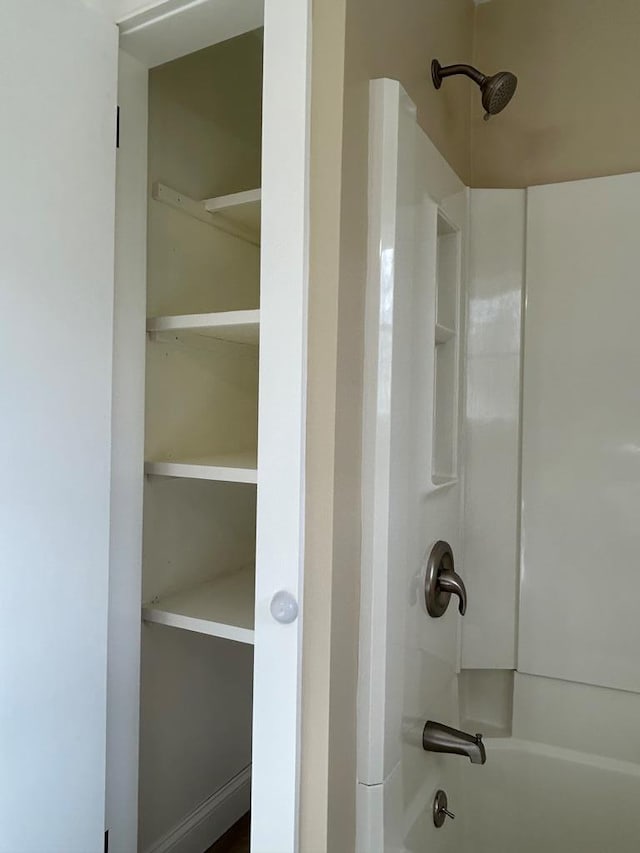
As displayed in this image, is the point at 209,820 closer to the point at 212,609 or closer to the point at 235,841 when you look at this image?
the point at 235,841

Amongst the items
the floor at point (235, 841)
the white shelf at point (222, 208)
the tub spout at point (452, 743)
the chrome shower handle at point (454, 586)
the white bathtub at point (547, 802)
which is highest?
the white shelf at point (222, 208)

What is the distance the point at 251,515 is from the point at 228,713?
2.08ft

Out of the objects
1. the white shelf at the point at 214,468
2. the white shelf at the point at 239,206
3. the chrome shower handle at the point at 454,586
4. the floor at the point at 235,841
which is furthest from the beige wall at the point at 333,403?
the floor at the point at 235,841

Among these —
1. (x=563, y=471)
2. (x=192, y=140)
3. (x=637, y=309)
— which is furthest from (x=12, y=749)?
(x=637, y=309)

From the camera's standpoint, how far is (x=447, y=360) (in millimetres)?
1583

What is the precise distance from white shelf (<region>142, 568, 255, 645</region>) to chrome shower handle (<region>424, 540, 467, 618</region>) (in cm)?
40

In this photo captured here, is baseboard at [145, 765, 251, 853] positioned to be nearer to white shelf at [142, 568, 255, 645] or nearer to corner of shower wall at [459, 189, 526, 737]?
white shelf at [142, 568, 255, 645]

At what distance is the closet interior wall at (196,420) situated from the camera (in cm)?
157

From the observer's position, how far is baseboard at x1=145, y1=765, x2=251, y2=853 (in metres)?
1.68

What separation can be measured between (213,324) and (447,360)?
0.63 metres

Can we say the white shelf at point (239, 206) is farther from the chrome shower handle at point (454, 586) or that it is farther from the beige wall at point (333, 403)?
the chrome shower handle at point (454, 586)

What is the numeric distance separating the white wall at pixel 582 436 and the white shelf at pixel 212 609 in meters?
0.79

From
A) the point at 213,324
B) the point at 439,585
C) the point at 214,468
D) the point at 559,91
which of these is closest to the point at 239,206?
the point at 213,324

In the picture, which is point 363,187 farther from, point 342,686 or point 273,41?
point 342,686
